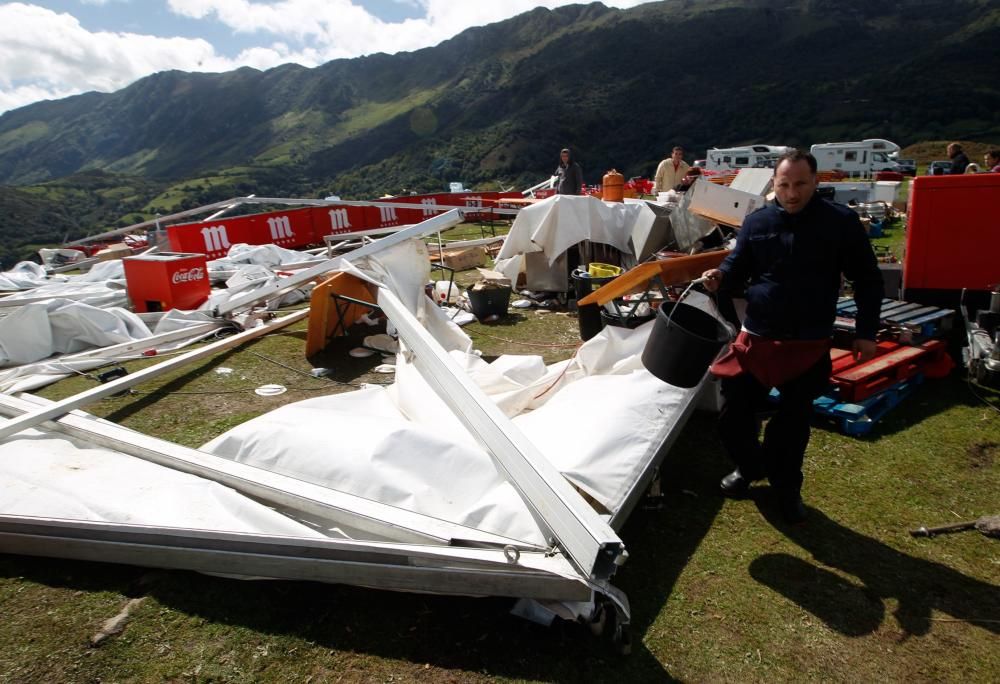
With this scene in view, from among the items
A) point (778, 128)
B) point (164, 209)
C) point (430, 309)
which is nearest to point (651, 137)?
point (778, 128)

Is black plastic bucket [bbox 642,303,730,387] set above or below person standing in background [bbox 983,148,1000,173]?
below

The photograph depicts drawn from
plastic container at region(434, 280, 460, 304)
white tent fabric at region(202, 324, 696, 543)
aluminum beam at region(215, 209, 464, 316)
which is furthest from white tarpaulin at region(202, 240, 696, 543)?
plastic container at region(434, 280, 460, 304)

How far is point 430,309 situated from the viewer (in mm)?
5887

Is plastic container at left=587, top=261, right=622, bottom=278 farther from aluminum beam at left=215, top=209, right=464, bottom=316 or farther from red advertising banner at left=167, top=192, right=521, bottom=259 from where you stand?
red advertising banner at left=167, top=192, right=521, bottom=259

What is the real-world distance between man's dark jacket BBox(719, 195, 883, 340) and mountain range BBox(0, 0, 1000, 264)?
70548mm

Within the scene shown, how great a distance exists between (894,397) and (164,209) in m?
102

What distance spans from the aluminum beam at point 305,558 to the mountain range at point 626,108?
6899 cm

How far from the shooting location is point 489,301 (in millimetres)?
7133

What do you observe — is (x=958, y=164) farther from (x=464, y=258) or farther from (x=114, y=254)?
(x=114, y=254)

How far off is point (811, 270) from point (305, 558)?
2.41m

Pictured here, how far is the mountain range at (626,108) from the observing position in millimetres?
78000

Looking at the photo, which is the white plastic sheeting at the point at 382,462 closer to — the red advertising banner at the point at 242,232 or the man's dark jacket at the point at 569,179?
the man's dark jacket at the point at 569,179

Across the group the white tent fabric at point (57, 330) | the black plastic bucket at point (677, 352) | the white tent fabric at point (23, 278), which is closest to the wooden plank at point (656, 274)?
the black plastic bucket at point (677, 352)

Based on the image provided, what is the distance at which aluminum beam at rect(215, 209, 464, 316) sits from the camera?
20.1 feet
